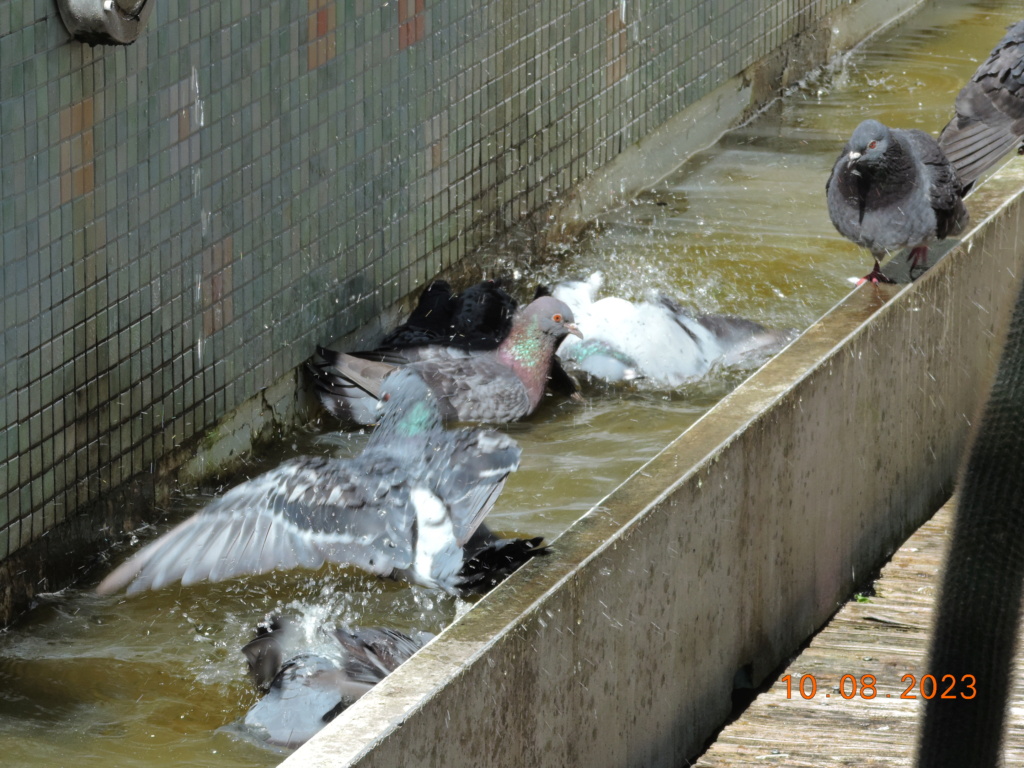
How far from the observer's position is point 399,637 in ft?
12.6

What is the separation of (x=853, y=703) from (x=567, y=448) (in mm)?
2030

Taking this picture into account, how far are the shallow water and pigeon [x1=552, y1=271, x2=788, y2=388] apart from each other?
8cm

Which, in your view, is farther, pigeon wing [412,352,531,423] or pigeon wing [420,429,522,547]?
pigeon wing [412,352,531,423]

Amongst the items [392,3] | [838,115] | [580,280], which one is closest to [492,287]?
[580,280]

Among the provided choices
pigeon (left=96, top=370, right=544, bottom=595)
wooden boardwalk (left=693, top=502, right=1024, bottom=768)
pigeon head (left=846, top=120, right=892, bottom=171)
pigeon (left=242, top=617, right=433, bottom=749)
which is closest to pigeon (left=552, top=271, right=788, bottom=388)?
pigeon head (left=846, top=120, right=892, bottom=171)

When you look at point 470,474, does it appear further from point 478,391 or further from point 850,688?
point 478,391

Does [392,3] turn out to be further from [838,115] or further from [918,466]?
[838,115]

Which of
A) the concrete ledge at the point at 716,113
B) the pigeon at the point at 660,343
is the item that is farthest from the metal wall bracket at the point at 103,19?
the concrete ledge at the point at 716,113

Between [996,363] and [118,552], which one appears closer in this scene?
[996,363]

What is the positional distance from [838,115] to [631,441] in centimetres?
459

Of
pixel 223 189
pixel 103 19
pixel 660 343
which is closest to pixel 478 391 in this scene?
pixel 660 343

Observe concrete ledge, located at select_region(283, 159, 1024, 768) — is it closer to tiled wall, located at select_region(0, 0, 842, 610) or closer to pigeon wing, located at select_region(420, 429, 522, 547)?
pigeon wing, located at select_region(420, 429, 522, 547)

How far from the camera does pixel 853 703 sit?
3816 mm

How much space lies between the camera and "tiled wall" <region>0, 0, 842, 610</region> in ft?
14.2
